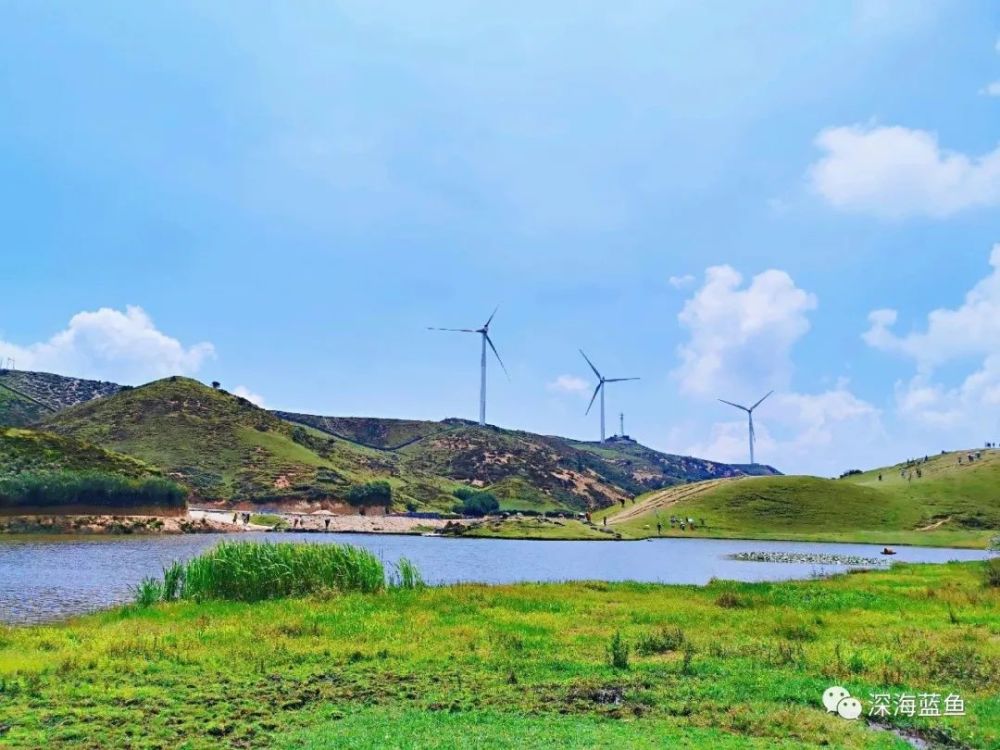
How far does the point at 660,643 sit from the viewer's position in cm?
2277

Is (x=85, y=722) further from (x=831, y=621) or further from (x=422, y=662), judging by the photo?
(x=831, y=621)

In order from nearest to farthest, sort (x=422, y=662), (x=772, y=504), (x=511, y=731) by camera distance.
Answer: (x=511, y=731) → (x=422, y=662) → (x=772, y=504)

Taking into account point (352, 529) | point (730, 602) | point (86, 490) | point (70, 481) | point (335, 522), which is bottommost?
point (352, 529)

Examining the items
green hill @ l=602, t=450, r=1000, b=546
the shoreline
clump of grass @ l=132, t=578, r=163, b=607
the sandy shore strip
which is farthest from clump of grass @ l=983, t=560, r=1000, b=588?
the sandy shore strip

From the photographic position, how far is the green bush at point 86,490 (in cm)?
11388

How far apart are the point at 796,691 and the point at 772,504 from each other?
167964 mm

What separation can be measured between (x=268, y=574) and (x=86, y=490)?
103714 mm

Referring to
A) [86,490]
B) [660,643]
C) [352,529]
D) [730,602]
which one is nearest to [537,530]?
[352,529]

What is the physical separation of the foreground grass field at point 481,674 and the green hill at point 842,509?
427 ft

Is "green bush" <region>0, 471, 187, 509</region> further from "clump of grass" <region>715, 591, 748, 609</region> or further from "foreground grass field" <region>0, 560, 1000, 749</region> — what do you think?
"clump of grass" <region>715, 591, 748, 609</region>

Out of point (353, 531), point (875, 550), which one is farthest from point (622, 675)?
point (353, 531)

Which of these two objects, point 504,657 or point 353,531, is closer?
point 504,657

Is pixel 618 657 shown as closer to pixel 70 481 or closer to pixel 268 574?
pixel 268 574

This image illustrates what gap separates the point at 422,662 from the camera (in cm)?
2041
